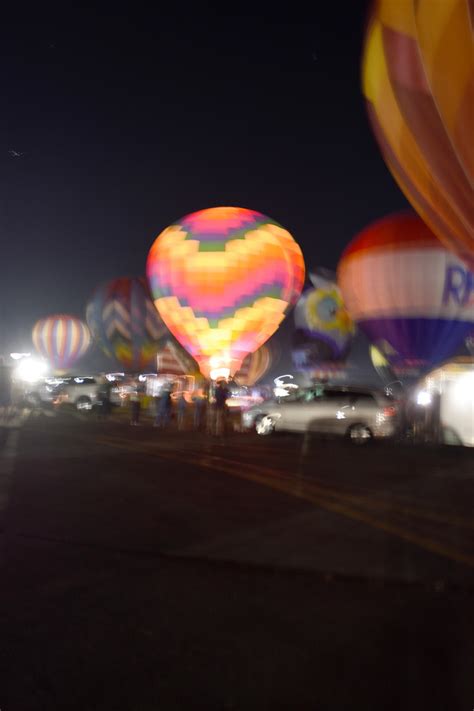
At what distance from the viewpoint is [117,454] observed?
47.9ft

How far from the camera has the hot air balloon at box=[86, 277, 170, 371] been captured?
4453 centimetres

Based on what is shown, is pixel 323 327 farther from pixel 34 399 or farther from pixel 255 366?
pixel 34 399

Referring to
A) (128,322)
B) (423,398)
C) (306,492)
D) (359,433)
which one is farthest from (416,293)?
(128,322)

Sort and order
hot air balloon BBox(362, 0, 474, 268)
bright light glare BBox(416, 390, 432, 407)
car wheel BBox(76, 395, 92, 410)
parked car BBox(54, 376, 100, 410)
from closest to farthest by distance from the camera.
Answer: hot air balloon BBox(362, 0, 474, 268)
bright light glare BBox(416, 390, 432, 407)
car wheel BBox(76, 395, 92, 410)
parked car BBox(54, 376, 100, 410)

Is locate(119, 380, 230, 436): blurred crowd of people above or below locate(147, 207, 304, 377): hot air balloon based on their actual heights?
below

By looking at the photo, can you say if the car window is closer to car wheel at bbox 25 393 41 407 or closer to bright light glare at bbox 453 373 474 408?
bright light glare at bbox 453 373 474 408

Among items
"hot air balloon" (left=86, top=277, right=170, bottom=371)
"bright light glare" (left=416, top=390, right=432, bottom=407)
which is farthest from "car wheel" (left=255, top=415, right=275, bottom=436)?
"hot air balloon" (left=86, top=277, right=170, bottom=371)

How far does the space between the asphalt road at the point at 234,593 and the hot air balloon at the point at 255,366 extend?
2082 inches

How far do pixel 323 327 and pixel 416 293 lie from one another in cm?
3174

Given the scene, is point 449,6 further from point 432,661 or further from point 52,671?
point 52,671

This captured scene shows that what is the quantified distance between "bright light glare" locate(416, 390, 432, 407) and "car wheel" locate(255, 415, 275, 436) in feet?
15.0

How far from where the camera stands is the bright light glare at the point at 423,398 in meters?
19.7

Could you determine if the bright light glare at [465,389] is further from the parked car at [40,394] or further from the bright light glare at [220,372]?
the parked car at [40,394]

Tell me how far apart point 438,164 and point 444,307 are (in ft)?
46.8
